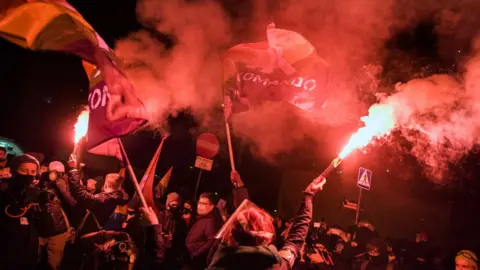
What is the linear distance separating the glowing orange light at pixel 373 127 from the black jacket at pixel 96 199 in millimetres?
3007

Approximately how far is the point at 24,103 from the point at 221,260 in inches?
616

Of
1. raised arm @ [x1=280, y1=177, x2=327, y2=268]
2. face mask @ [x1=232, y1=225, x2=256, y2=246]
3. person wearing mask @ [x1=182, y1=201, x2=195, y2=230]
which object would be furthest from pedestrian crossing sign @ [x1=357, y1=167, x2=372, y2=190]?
face mask @ [x1=232, y1=225, x2=256, y2=246]

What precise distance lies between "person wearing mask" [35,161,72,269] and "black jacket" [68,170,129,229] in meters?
0.42

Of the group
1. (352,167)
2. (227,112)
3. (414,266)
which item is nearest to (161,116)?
(227,112)

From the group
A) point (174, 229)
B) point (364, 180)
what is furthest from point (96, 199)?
point (364, 180)

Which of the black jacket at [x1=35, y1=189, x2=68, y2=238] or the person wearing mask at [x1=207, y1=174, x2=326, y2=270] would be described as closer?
the person wearing mask at [x1=207, y1=174, x2=326, y2=270]

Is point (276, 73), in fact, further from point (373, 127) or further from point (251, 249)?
point (251, 249)

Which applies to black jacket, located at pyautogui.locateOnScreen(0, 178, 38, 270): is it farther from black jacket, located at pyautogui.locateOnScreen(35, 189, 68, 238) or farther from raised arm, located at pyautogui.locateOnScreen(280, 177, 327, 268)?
raised arm, located at pyautogui.locateOnScreen(280, 177, 327, 268)

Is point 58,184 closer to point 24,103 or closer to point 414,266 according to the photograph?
point 414,266

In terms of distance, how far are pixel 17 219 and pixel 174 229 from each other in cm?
240

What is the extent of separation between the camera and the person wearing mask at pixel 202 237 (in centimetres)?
533

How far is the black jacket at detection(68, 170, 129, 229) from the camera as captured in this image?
4.80 m

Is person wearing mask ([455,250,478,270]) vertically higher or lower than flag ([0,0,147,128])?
lower

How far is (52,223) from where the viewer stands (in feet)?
17.3
